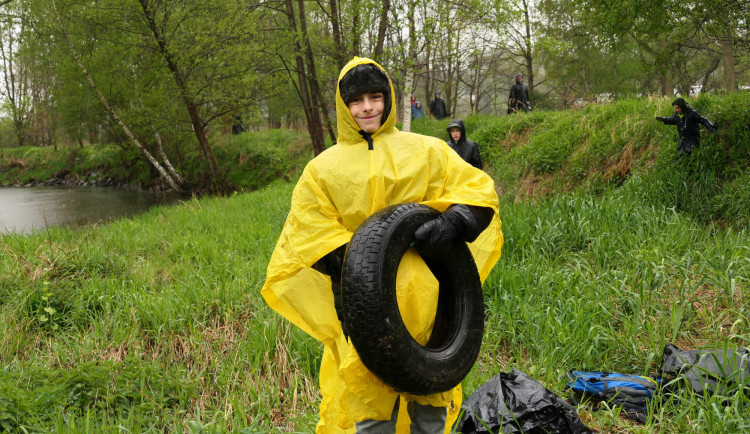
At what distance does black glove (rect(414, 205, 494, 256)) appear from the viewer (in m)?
1.68

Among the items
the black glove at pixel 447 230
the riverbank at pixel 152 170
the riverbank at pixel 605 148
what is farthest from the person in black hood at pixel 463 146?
the riverbank at pixel 152 170

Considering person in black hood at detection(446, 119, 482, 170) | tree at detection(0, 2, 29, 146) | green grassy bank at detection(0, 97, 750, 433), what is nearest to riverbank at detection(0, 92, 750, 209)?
green grassy bank at detection(0, 97, 750, 433)

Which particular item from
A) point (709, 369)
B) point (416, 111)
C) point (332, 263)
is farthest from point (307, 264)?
point (416, 111)

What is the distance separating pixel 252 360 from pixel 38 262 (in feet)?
10.9

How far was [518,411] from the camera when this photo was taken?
2512 mm

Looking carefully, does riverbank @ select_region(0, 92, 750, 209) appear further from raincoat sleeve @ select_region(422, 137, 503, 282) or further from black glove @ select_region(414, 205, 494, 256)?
black glove @ select_region(414, 205, 494, 256)

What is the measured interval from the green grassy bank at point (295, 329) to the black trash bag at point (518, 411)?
0.30 m

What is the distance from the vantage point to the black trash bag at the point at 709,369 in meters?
2.57

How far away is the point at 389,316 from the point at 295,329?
2437 millimetres

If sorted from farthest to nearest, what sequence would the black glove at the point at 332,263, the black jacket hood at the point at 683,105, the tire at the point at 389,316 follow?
the black jacket hood at the point at 683,105 → the black glove at the point at 332,263 → the tire at the point at 389,316

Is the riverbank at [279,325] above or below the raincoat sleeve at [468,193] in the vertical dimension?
below

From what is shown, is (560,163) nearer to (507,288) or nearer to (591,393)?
(507,288)

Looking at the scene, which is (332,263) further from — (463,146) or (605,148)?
(605,148)

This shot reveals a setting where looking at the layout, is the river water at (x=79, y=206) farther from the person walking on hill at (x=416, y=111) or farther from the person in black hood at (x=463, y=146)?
the person walking on hill at (x=416, y=111)
